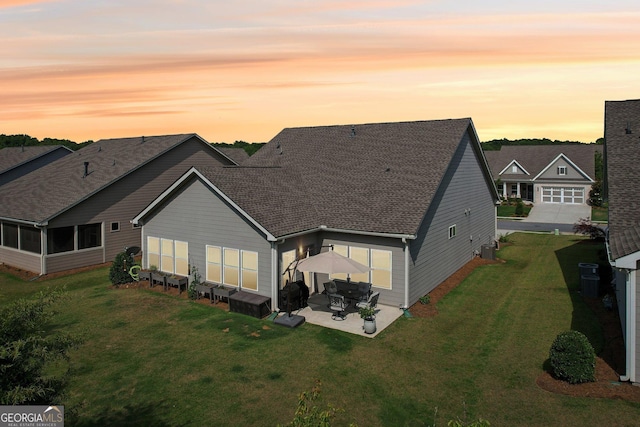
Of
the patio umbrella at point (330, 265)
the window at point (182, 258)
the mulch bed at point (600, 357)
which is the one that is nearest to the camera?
the mulch bed at point (600, 357)

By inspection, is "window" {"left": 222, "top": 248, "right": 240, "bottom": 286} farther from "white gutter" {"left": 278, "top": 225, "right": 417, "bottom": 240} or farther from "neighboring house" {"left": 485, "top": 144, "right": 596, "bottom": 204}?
"neighboring house" {"left": 485, "top": 144, "right": 596, "bottom": 204}

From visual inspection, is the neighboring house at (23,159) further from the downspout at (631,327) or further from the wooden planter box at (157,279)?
the downspout at (631,327)

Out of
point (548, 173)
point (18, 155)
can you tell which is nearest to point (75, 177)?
point (18, 155)

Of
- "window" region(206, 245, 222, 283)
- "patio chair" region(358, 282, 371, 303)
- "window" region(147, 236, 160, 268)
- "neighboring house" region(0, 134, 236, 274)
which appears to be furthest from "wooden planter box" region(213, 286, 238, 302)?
"neighboring house" region(0, 134, 236, 274)

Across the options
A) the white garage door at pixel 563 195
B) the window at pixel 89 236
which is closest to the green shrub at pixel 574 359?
the window at pixel 89 236

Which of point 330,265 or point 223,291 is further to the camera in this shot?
point 223,291

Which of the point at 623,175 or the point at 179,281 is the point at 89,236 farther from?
the point at 623,175

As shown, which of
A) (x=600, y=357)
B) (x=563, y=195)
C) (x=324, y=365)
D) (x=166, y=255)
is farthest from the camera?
(x=563, y=195)
